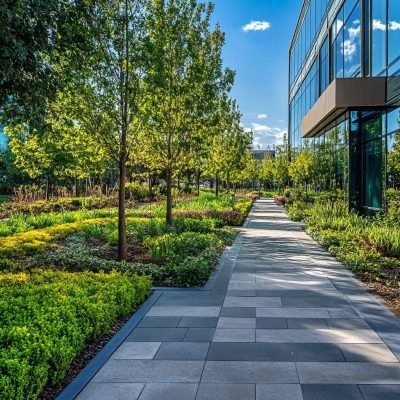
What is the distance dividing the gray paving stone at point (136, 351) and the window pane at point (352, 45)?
16.4m

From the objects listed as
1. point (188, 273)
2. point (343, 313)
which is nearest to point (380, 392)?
point (343, 313)

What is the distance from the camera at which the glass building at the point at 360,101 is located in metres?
15.2

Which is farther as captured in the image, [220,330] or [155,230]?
[155,230]

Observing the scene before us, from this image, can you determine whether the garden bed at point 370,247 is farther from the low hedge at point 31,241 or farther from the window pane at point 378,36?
the low hedge at point 31,241

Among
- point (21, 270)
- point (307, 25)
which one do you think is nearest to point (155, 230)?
point (21, 270)

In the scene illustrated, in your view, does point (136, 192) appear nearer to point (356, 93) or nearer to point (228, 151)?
point (228, 151)

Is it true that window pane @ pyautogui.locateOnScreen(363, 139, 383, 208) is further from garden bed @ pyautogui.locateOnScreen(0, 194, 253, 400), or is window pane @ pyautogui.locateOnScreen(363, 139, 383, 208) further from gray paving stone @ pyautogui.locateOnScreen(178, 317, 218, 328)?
gray paving stone @ pyautogui.locateOnScreen(178, 317, 218, 328)

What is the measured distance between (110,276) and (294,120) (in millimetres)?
38379

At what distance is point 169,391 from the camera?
3732 mm

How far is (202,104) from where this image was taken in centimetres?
1295

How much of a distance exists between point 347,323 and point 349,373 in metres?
1.56

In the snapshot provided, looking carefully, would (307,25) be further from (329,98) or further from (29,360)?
(29,360)

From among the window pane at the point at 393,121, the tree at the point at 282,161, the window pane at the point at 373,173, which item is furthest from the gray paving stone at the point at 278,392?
the tree at the point at 282,161

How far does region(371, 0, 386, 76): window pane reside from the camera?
1545 centimetres
